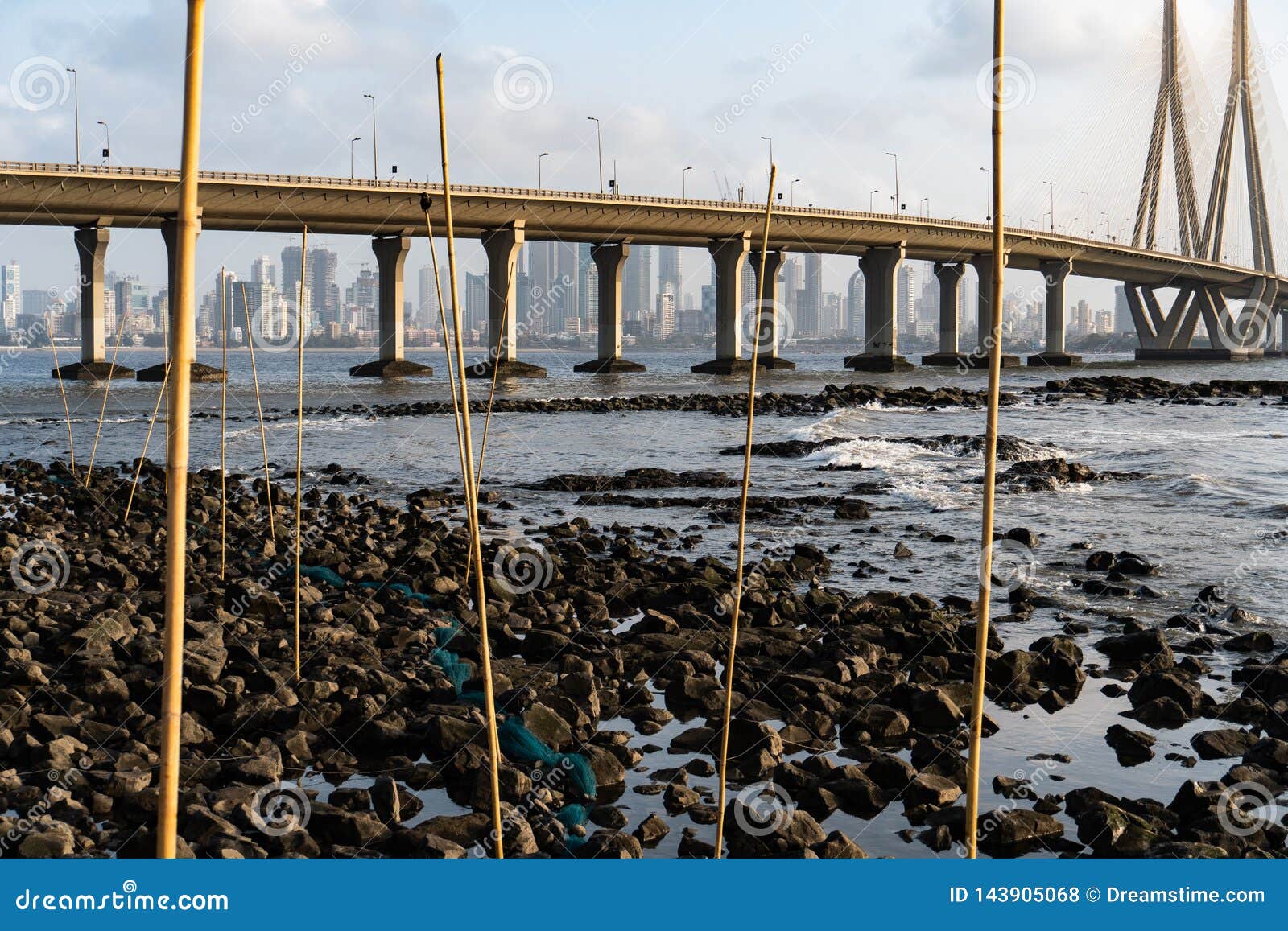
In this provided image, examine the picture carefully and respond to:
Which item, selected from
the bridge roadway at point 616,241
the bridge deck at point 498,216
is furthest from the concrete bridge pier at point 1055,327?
the bridge deck at point 498,216

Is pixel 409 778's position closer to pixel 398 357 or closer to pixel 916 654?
pixel 916 654

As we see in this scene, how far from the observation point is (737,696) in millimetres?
8750

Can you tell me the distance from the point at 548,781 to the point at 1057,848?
2790 mm

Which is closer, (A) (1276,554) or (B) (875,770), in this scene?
(B) (875,770)

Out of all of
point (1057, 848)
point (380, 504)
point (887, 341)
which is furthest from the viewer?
point (887, 341)

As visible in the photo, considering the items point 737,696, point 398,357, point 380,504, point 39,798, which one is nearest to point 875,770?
point 737,696

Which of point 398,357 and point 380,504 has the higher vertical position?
point 398,357

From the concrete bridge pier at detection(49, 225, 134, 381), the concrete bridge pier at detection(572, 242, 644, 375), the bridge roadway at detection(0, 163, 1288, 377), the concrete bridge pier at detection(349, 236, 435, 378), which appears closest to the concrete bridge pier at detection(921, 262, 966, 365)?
the bridge roadway at detection(0, 163, 1288, 377)

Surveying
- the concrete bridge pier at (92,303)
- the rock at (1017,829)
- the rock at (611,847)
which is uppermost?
the concrete bridge pier at (92,303)

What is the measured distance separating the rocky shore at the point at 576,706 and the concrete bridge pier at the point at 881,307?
76069 mm

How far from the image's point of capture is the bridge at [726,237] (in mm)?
60062

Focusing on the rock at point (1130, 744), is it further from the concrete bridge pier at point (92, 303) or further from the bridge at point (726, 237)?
the concrete bridge pier at point (92, 303)

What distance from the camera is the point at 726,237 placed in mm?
81062

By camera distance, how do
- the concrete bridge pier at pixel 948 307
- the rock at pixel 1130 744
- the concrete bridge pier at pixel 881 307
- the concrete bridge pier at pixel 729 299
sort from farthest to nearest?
the concrete bridge pier at pixel 948 307 < the concrete bridge pier at pixel 881 307 < the concrete bridge pier at pixel 729 299 < the rock at pixel 1130 744
